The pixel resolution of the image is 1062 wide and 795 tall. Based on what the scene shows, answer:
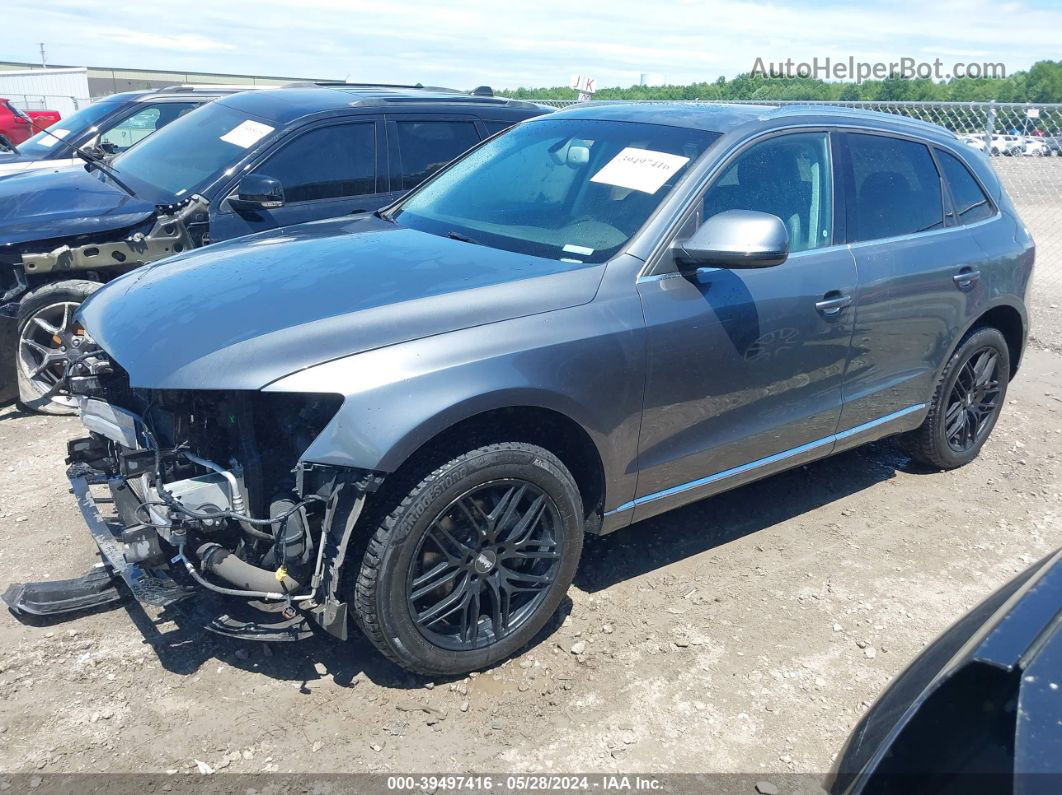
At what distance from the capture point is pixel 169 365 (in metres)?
2.77

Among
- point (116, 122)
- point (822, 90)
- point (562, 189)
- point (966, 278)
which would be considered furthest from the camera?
point (822, 90)

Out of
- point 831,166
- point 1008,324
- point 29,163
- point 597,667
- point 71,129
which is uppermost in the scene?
point 831,166

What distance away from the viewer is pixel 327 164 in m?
5.90

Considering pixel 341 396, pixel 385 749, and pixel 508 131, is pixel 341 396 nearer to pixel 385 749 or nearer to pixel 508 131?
pixel 385 749

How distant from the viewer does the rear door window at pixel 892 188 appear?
4160 mm

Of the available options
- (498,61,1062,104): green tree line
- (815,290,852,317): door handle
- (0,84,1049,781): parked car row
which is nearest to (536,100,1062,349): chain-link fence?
(498,61,1062,104): green tree line

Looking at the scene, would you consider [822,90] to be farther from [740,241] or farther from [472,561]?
[472,561]

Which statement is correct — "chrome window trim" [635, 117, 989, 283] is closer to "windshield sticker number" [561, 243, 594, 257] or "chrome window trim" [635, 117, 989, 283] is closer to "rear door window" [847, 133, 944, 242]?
"rear door window" [847, 133, 944, 242]

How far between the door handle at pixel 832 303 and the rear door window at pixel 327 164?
3.36 metres

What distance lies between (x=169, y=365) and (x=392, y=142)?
3.76 meters

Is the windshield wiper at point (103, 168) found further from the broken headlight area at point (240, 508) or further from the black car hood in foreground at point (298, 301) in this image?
the broken headlight area at point (240, 508)

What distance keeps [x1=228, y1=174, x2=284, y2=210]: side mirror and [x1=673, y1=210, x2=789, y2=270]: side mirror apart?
295cm

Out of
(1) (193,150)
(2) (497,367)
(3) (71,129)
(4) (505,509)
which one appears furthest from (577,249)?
(3) (71,129)

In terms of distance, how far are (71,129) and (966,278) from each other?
8591mm
